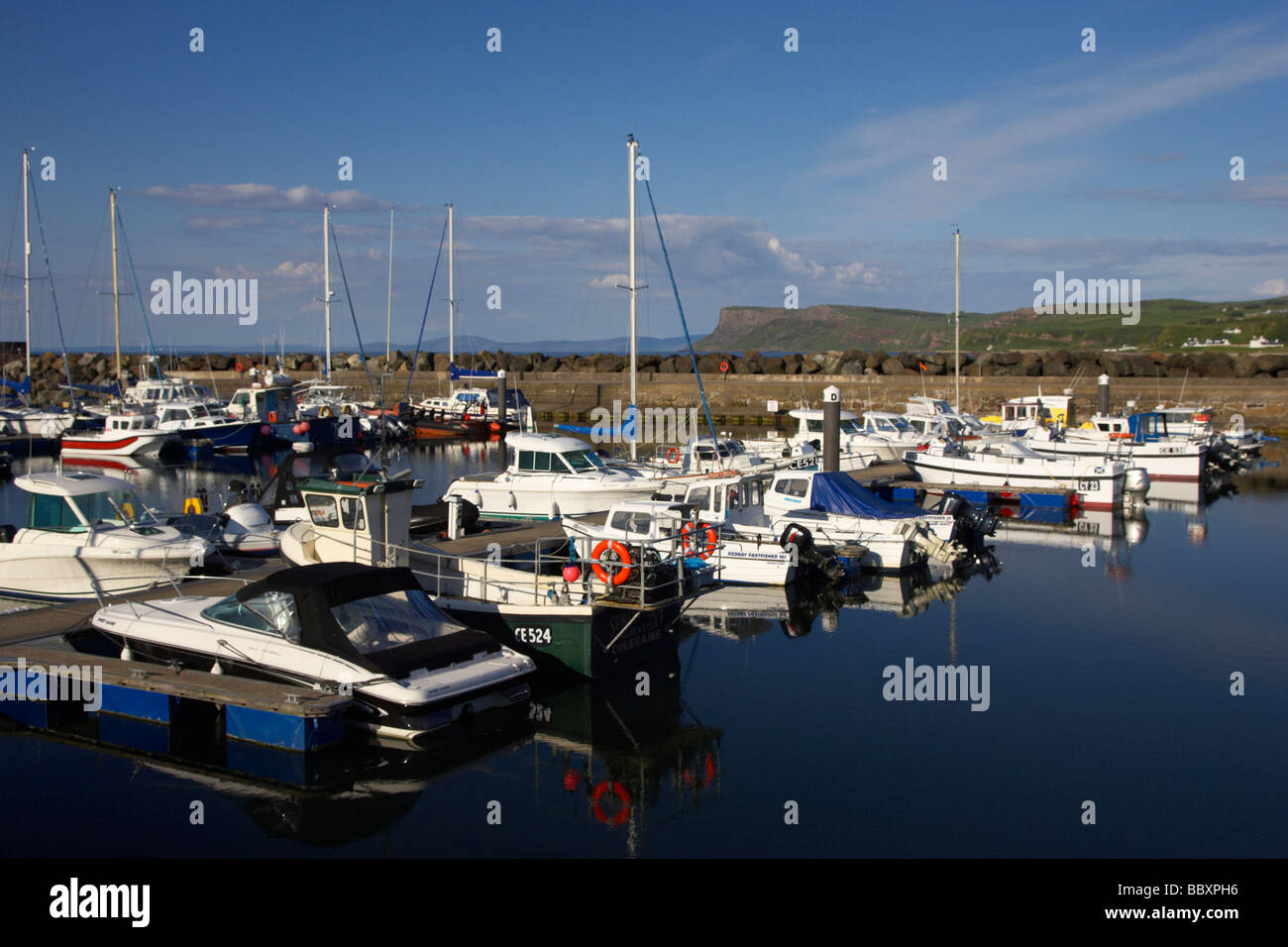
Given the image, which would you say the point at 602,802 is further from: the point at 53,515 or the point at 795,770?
the point at 53,515

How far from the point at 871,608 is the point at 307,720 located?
39.2 feet

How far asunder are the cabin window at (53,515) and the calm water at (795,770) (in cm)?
565

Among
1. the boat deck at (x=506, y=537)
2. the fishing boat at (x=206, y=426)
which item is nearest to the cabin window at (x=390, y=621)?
the boat deck at (x=506, y=537)

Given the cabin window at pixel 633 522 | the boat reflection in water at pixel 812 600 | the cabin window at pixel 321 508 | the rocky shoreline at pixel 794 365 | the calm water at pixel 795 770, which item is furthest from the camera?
the rocky shoreline at pixel 794 365

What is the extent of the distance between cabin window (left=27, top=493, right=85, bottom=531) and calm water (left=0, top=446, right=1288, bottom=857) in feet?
18.5

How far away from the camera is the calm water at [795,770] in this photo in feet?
37.3

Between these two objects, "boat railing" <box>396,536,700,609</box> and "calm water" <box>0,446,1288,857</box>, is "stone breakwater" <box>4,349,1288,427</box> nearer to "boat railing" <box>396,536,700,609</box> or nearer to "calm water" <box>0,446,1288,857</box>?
"boat railing" <box>396,536,700,609</box>

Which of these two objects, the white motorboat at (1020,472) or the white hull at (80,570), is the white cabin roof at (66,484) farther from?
the white motorboat at (1020,472)

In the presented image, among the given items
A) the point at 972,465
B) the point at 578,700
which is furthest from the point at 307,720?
the point at 972,465

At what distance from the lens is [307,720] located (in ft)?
42.4

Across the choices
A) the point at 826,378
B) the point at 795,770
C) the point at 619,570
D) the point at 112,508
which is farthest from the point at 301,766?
the point at 826,378

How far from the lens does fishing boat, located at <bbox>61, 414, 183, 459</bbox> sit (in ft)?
158
